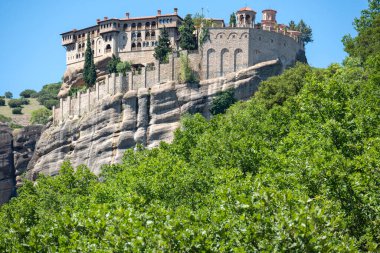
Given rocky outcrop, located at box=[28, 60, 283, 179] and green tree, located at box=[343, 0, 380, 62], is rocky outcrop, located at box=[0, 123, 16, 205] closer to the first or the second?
rocky outcrop, located at box=[28, 60, 283, 179]

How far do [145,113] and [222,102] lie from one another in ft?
30.8

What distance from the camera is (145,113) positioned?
99.2 meters

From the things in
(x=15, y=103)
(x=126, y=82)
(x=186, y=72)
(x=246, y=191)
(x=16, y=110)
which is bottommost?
(x=16, y=110)

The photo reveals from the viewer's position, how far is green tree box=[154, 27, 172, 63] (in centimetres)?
10606

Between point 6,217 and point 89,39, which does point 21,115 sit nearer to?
point 89,39

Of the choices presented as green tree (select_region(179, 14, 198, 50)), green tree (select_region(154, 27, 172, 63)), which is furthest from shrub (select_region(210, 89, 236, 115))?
green tree (select_region(154, 27, 172, 63))

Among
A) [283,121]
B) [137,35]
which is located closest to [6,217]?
[283,121]

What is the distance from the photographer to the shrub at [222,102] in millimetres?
96375

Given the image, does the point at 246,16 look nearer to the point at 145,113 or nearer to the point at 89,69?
the point at 145,113

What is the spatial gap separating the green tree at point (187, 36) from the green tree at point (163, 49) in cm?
231

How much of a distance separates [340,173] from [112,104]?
65.3 m

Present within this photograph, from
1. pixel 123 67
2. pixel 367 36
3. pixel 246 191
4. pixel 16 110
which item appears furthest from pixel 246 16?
pixel 16 110

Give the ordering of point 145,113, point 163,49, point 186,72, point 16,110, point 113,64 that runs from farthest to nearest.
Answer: point 16,110 → point 113,64 → point 163,49 → point 186,72 → point 145,113

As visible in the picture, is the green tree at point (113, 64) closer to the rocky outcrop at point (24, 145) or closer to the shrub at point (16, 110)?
the rocky outcrop at point (24, 145)
